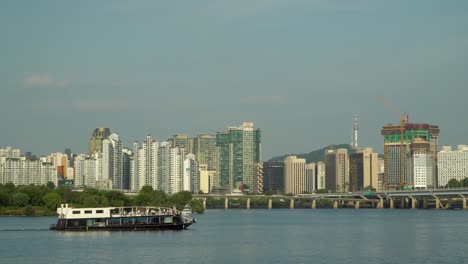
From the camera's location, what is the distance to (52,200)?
123 metres

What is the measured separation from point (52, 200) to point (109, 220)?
4296 centimetres

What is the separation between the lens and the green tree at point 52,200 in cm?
12231

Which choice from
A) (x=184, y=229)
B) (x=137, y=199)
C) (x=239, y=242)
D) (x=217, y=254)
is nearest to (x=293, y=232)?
(x=184, y=229)

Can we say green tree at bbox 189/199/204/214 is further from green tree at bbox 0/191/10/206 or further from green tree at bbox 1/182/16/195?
green tree at bbox 0/191/10/206

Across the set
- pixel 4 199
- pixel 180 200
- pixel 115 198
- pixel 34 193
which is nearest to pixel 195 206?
pixel 180 200

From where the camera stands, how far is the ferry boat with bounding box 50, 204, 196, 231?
267ft

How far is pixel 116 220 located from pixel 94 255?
23.7 m

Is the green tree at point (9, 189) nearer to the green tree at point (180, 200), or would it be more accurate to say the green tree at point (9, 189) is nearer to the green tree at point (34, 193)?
the green tree at point (34, 193)

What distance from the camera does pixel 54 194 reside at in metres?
125

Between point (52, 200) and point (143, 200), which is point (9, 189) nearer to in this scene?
point (52, 200)

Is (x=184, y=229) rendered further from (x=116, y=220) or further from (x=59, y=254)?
(x=59, y=254)

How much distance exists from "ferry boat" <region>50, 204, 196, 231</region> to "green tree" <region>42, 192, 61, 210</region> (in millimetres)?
40083

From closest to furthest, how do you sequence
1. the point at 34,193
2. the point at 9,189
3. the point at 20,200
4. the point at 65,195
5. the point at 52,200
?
the point at 20,200 < the point at 52,200 < the point at 34,193 < the point at 9,189 < the point at 65,195

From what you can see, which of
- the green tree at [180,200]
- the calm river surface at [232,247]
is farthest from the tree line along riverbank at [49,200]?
the calm river surface at [232,247]
